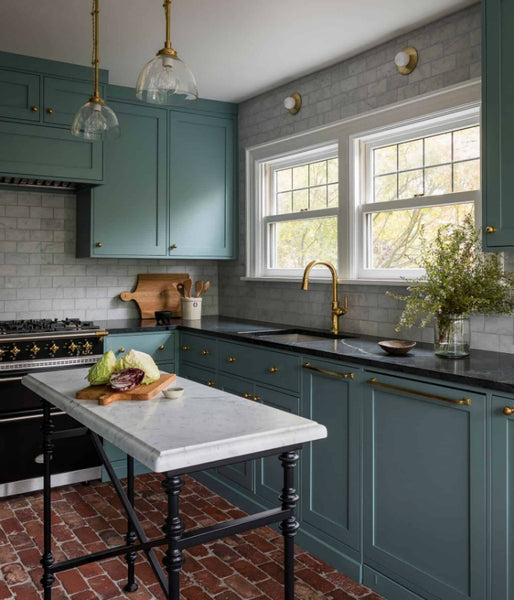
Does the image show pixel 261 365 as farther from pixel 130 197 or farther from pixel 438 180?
pixel 130 197

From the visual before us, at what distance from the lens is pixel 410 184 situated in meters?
3.75

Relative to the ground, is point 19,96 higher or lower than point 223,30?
lower

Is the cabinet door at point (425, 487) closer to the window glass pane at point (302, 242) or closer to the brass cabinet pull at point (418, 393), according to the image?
the brass cabinet pull at point (418, 393)

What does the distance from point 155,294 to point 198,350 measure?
3.22 feet

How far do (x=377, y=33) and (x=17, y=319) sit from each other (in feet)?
10.5

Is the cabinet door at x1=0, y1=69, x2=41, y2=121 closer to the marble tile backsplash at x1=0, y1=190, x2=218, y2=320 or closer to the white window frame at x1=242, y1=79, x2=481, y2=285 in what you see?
the marble tile backsplash at x1=0, y1=190, x2=218, y2=320

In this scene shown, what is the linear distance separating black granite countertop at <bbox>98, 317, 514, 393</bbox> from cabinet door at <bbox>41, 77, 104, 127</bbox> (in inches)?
58.2

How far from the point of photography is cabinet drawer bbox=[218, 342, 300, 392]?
3.43 metres

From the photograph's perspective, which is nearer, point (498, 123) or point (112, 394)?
point (112, 394)

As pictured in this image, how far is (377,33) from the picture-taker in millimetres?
3617

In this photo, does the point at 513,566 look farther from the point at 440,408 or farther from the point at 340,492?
the point at 340,492

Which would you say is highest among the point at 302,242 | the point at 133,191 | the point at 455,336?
the point at 133,191

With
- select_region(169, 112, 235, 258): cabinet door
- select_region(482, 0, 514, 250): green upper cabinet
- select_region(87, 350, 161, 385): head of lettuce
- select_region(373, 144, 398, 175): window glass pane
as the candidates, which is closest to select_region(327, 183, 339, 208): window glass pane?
select_region(373, 144, 398, 175): window glass pane

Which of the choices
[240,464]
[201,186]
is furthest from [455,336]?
[201,186]
